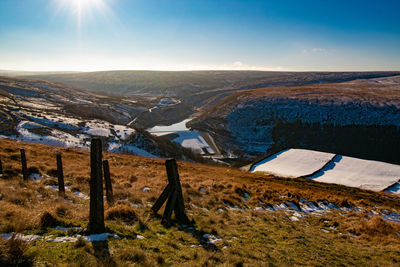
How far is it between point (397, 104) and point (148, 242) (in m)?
124

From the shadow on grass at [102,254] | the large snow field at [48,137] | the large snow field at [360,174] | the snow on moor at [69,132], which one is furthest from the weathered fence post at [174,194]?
the large snow field at [48,137]

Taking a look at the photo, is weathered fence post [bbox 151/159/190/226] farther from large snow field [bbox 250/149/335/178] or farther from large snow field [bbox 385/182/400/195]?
large snow field [bbox 385/182/400/195]

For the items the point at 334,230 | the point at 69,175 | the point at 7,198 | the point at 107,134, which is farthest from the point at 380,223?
the point at 107,134

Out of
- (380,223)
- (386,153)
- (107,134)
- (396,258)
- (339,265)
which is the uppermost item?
(339,265)

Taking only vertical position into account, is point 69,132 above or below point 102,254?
below

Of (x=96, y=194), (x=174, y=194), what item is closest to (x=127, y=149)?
(x=174, y=194)

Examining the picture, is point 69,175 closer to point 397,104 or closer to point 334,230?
point 334,230

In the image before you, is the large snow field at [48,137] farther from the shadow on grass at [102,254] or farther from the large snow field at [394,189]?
the large snow field at [394,189]

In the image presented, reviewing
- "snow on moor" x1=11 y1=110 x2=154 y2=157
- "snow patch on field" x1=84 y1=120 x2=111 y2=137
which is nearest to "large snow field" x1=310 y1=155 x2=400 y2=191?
"snow on moor" x1=11 y1=110 x2=154 y2=157

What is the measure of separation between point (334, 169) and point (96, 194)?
47.6m

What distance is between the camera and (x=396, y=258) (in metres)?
7.81

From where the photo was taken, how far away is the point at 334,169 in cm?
4328

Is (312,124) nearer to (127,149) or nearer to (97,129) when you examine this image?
(127,149)

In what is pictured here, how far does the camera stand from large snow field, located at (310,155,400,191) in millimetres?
36503
